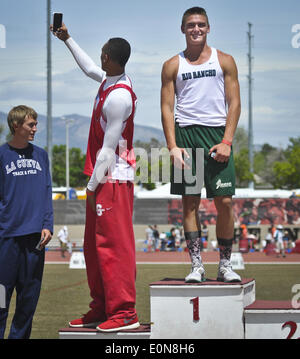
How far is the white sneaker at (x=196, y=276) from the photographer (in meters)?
4.98

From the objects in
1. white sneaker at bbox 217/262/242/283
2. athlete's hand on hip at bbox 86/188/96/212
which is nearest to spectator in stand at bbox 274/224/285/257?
white sneaker at bbox 217/262/242/283

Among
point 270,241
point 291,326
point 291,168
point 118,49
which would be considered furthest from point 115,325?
point 291,168

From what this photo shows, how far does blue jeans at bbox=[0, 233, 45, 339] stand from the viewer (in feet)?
15.4

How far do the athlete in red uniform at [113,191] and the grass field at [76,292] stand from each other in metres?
2.98

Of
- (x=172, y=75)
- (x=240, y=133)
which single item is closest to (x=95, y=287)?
(x=172, y=75)

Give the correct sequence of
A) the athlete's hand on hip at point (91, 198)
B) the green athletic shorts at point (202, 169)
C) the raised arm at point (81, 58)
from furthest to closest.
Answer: the raised arm at point (81, 58) → the green athletic shorts at point (202, 169) → the athlete's hand on hip at point (91, 198)

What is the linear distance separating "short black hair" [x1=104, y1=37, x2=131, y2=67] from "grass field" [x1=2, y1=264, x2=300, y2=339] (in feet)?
12.7

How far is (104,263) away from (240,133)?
2736 inches

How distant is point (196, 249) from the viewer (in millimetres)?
5328

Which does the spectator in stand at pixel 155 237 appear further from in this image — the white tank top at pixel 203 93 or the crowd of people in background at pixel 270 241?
the white tank top at pixel 203 93

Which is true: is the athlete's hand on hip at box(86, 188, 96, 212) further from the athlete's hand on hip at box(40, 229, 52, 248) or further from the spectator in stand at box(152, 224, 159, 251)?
the spectator in stand at box(152, 224, 159, 251)

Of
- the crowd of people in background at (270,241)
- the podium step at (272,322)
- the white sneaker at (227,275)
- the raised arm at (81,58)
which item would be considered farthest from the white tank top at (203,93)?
the crowd of people in background at (270,241)

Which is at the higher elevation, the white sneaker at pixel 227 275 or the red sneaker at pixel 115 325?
the white sneaker at pixel 227 275
